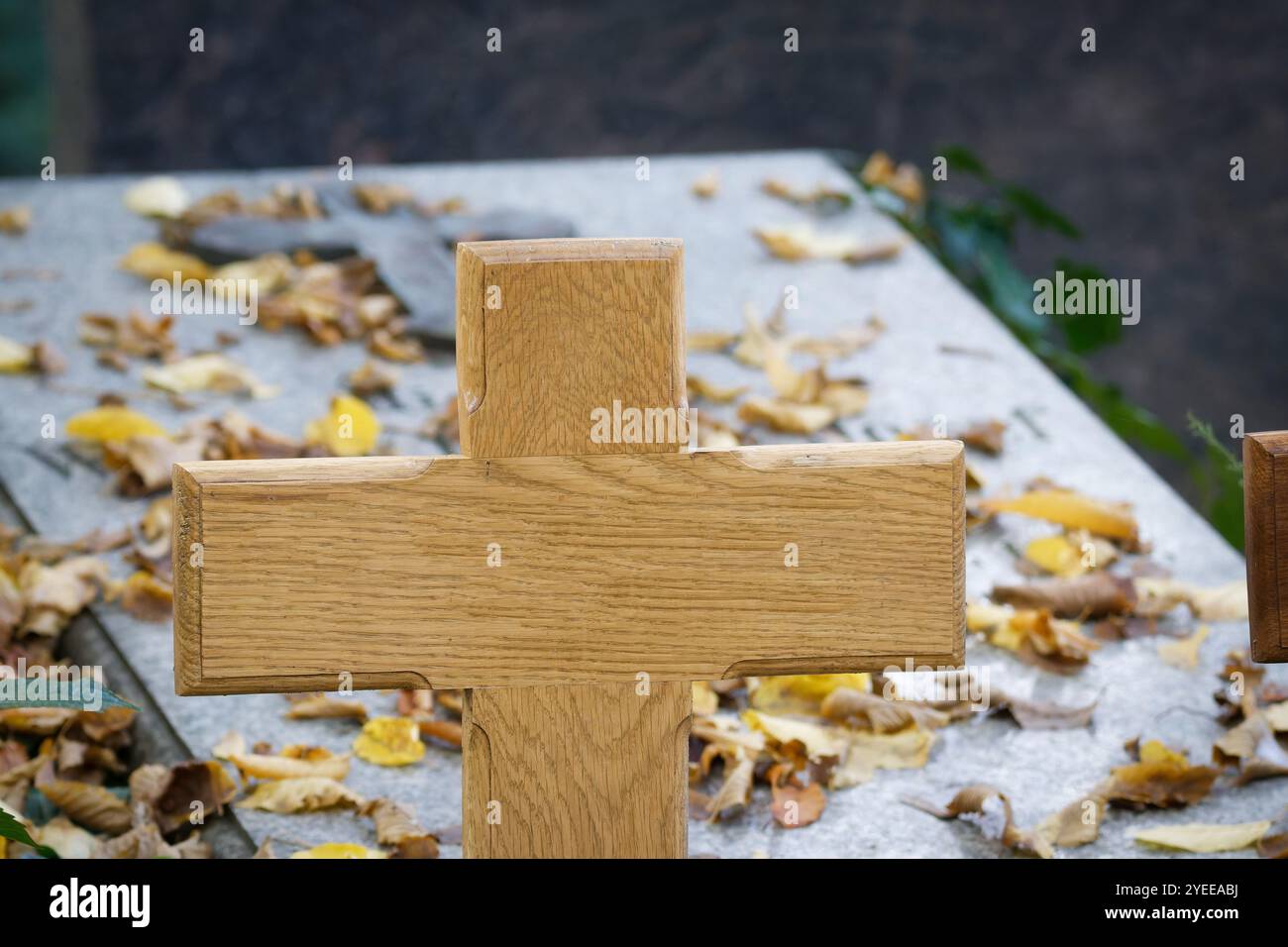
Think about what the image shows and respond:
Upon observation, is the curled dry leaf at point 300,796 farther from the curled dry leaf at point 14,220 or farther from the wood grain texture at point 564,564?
the curled dry leaf at point 14,220

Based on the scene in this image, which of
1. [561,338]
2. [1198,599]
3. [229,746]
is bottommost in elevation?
[229,746]

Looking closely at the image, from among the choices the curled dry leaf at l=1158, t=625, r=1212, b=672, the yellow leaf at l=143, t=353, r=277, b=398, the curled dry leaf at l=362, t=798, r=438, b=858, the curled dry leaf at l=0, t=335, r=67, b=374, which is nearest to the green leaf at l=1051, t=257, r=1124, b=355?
the curled dry leaf at l=1158, t=625, r=1212, b=672

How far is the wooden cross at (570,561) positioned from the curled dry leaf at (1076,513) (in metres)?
1.12

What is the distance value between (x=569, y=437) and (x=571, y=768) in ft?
0.83

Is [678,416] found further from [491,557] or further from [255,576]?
[255,576]

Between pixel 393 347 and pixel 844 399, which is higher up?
pixel 393 347

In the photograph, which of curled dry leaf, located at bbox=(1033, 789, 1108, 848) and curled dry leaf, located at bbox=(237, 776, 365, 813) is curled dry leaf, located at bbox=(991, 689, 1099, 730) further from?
curled dry leaf, located at bbox=(237, 776, 365, 813)

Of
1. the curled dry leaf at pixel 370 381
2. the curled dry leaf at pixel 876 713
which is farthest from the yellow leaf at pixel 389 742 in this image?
the curled dry leaf at pixel 370 381

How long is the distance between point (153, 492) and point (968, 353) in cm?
157

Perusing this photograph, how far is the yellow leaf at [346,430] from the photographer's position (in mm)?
2289

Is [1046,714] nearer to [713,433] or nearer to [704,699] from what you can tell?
[704,699]

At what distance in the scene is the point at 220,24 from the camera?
5246 millimetres

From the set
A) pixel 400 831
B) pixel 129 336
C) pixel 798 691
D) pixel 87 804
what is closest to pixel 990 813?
pixel 798 691

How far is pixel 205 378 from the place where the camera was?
2570 mm
